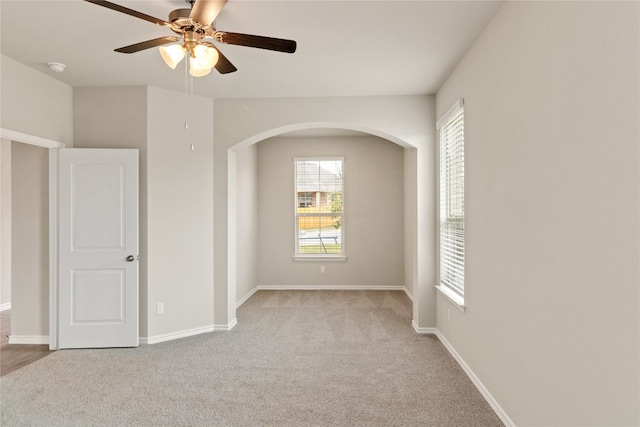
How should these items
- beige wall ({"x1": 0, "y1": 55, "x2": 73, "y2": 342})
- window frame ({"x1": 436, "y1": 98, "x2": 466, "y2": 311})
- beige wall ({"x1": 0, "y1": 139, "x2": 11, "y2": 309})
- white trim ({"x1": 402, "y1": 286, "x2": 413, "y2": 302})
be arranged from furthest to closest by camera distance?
white trim ({"x1": 402, "y1": 286, "x2": 413, "y2": 302}), beige wall ({"x1": 0, "y1": 139, "x2": 11, "y2": 309}), beige wall ({"x1": 0, "y1": 55, "x2": 73, "y2": 342}), window frame ({"x1": 436, "y1": 98, "x2": 466, "y2": 311})

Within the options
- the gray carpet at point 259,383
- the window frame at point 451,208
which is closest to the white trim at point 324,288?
the gray carpet at point 259,383

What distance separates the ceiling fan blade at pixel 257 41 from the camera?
2.27 m

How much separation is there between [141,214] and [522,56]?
379cm

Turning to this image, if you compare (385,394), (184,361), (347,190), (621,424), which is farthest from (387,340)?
(347,190)

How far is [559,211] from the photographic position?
189 centimetres

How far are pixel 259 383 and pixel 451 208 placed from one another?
249 cm

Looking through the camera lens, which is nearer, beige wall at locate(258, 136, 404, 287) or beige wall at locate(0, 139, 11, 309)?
beige wall at locate(0, 139, 11, 309)

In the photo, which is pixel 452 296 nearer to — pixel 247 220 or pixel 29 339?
pixel 247 220

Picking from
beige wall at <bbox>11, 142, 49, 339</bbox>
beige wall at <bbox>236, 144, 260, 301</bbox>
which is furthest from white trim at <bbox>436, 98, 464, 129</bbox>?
beige wall at <bbox>11, 142, 49, 339</bbox>

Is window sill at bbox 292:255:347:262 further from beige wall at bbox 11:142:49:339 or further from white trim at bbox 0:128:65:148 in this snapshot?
white trim at bbox 0:128:65:148

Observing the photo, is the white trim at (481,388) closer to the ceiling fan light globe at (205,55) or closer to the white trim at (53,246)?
the ceiling fan light globe at (205,55)

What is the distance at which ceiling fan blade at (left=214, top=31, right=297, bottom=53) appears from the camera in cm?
227

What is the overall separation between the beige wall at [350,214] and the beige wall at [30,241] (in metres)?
3.47

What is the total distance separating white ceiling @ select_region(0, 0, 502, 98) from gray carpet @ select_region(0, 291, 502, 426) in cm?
277
